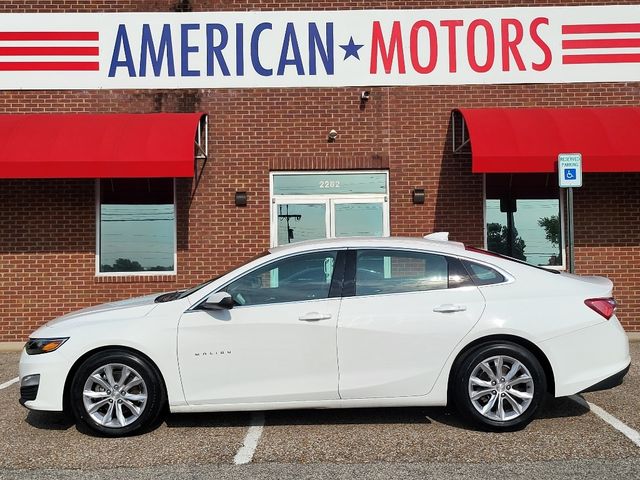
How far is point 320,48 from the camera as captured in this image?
937 centimetres

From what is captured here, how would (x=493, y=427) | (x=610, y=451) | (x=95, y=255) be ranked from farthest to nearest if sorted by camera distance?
(x=95, y=255)
(x=493, y=427)
(x=610, y=451)

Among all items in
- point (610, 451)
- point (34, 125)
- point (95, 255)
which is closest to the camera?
point (610, 451)

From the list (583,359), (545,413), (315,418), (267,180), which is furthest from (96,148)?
(583,359)

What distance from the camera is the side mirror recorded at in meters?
4.60

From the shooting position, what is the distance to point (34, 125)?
28.1 feet

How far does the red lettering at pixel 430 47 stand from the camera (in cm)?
938

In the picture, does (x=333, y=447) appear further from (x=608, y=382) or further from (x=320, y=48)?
(x=320, y=48)

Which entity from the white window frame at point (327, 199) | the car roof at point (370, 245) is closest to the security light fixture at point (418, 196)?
the white window frame at point (327, 199)

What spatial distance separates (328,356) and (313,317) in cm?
33

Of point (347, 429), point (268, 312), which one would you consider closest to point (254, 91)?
point (268, 312)

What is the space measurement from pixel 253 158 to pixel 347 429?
5524 millimetres

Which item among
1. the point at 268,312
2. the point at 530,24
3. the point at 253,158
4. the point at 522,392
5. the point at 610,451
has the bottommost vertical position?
the point at 610,451

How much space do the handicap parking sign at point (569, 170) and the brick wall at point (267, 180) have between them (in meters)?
1.89

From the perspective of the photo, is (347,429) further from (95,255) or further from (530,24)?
(530,24)
